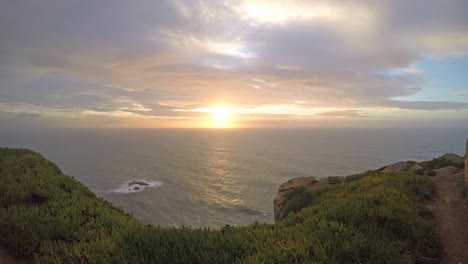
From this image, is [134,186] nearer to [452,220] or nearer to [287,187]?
[287,187]

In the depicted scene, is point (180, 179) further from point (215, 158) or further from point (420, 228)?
point (420, 228)

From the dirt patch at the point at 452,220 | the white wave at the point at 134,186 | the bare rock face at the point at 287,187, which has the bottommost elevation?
the white wave at the point at 134,186

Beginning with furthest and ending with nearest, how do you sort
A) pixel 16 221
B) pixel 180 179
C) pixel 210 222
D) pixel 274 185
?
pixel 180 179, pixel 274 185, pixel 210 222, pixel 16 221

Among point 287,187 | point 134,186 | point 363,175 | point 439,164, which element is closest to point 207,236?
point 363,175

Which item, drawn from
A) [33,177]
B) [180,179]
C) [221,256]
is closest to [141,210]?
[180,179]

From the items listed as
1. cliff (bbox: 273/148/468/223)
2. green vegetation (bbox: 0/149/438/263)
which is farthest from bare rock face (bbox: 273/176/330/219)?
green vegetation (bbox: 0/149/438/263)

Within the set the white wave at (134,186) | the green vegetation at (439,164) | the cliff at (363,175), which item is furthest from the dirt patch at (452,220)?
the white wave at (134,186)

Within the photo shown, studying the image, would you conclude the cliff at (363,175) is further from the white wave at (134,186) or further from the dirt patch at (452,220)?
the white wave at (134,186)
